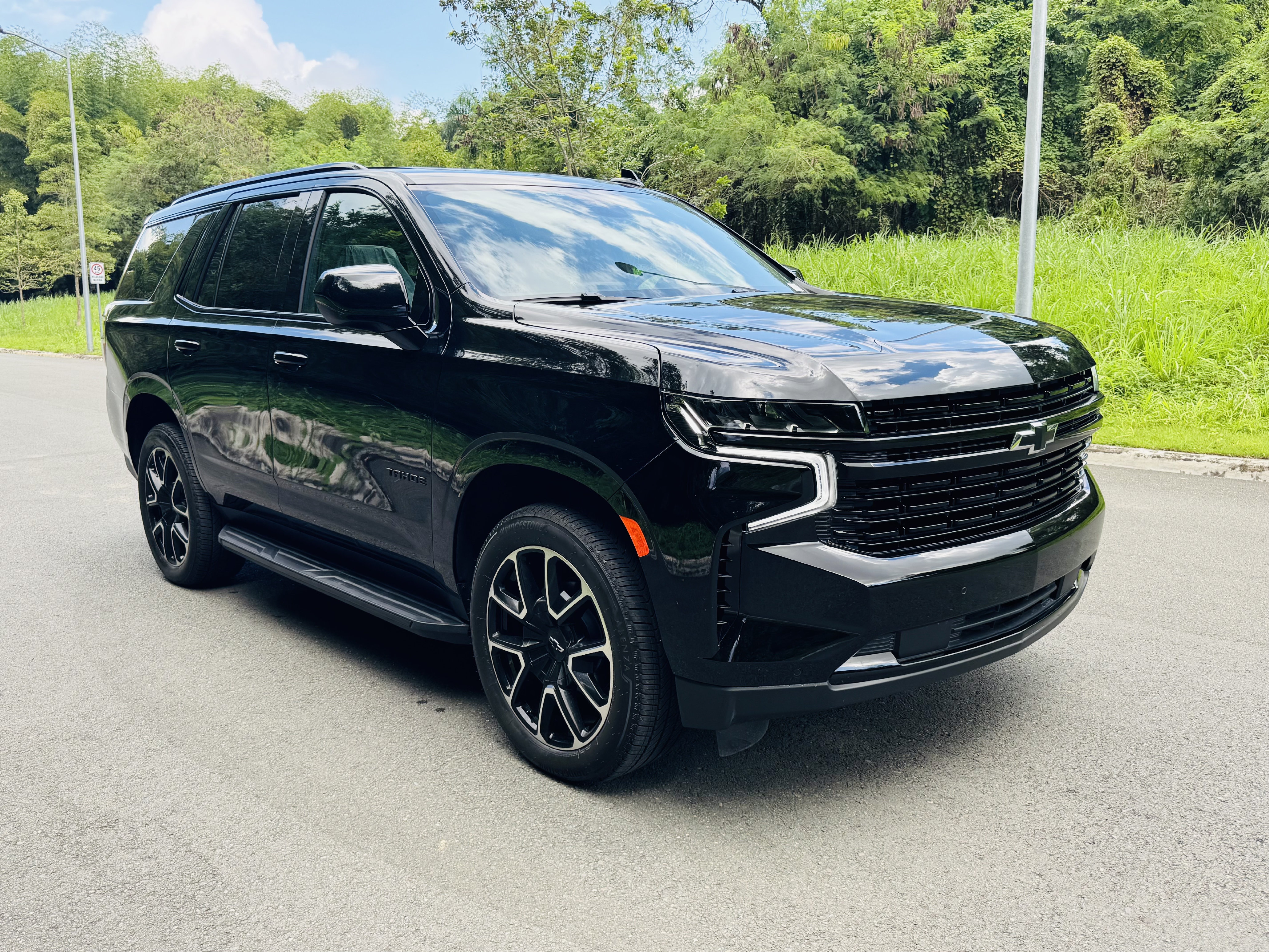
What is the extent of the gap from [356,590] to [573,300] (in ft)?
4.58

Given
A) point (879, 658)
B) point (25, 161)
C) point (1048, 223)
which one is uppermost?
point (25, 161)

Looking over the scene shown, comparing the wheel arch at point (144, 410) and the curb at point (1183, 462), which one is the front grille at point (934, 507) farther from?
the curb at point (1183, 462)

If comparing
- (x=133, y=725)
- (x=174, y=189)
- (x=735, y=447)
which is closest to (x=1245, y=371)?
(x=735, y=447)

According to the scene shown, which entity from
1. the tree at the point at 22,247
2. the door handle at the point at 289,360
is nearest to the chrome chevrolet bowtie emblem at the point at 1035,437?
the door handle at the point at 289,360

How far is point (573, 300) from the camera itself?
3.57m

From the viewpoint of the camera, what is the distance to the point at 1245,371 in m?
11.0

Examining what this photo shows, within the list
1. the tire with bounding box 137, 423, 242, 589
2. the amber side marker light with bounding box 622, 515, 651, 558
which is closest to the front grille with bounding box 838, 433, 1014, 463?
the amber side marker light with bounding box 622, 515, 651, 558

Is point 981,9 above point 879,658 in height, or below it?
above

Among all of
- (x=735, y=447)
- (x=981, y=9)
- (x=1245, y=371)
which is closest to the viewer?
(x=735, y=447)

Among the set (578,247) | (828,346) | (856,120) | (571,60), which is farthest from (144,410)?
(856,120)

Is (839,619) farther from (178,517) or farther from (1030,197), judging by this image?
(1030,197)

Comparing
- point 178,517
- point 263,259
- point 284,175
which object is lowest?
point 178,517

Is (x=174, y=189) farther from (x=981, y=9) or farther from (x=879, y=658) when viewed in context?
(x=879, y=658)

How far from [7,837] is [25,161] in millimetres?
73527
